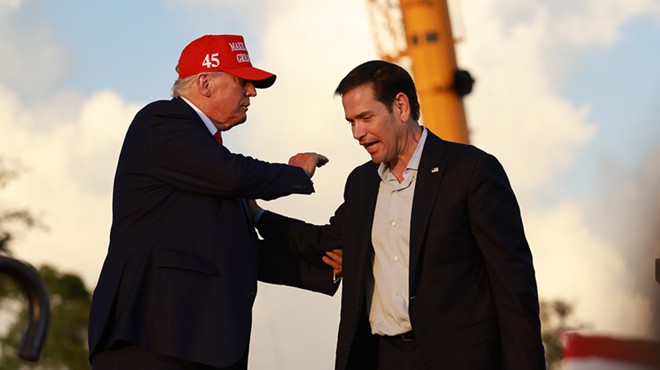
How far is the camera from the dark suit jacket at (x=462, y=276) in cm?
439

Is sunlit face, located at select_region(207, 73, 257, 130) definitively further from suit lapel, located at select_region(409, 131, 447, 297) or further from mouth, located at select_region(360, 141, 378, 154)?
suit lapel, located at select_region(409, 131, 447, 297)

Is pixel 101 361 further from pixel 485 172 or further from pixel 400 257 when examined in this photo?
pixel 485 172

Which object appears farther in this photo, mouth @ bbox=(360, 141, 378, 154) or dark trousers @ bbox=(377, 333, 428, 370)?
mouth @ bbox=(360, 141, 378, 154)

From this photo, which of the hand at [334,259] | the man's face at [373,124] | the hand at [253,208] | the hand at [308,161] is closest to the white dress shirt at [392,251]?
the man's face at [373,124]

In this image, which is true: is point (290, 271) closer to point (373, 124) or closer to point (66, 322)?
point (373, 124)

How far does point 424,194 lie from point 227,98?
2.66 feet

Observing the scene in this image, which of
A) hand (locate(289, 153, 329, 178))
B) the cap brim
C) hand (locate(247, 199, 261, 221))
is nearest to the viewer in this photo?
the cap brim

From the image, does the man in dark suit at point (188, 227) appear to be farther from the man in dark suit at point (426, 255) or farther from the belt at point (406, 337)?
the belt at point (406, 337)

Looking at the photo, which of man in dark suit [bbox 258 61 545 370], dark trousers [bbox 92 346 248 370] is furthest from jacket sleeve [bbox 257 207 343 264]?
dark trousers [bbox 92 346 248 370]

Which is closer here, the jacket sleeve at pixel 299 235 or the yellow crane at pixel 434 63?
the jacket sleeve at pixel 299 235

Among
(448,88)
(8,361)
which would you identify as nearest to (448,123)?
(448,88)

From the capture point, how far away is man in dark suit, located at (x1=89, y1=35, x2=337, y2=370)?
4414 mm

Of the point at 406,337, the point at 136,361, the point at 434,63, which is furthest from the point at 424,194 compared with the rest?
the point at 434,63

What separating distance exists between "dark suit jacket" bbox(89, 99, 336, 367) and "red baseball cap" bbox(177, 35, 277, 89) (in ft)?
0.50
